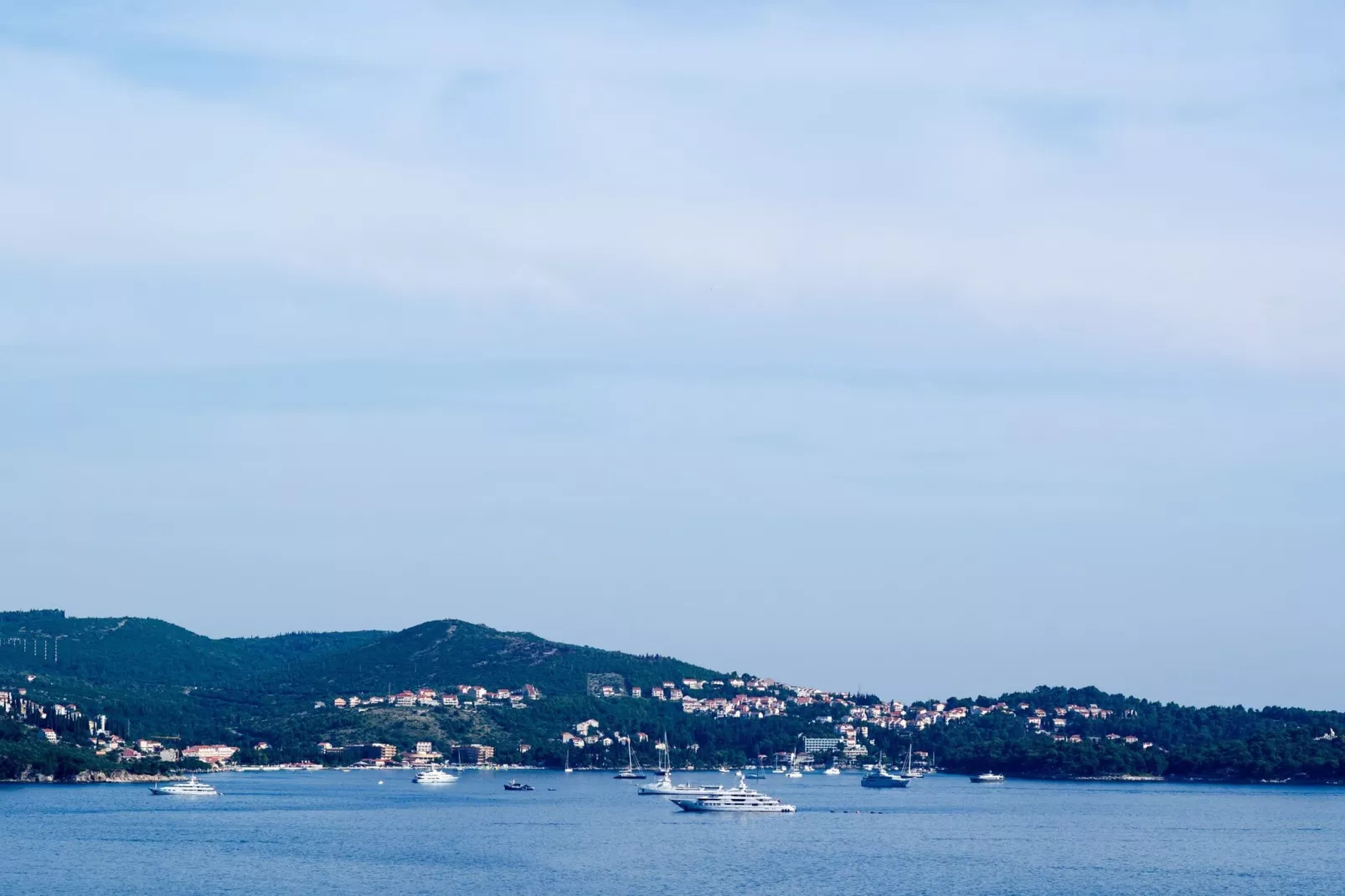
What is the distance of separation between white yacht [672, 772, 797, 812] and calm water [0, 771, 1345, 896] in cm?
175

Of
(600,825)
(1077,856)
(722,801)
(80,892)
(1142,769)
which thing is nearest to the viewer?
(80,892)

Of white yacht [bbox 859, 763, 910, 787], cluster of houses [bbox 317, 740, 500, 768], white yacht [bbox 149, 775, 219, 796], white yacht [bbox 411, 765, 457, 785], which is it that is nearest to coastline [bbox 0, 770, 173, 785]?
white yacht [bbox 149, 775, 219, 796]

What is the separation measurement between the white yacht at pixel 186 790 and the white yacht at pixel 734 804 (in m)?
38.5

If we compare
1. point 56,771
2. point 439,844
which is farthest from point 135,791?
point 439,844

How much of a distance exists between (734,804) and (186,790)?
44.2 m

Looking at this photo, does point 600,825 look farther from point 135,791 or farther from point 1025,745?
point 1025,745

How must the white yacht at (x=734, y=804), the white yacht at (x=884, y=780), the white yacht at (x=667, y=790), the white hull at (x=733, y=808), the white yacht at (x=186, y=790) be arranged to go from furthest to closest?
the white yacht at (x=884, y=780)
the white yacht at (x=667, y=790)
the white yacht at (x=186, y=790)
the white yacht at (x=734, y=804)
the white hull at (x=733, y=808)

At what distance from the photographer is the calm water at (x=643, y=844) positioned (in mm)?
68438

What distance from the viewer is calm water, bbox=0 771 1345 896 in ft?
225

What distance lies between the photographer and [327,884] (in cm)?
6606

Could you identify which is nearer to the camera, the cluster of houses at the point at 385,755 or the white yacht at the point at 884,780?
the white yacht at the point at 884,780

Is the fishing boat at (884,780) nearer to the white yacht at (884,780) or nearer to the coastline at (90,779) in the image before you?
the white yacht at (884,780)

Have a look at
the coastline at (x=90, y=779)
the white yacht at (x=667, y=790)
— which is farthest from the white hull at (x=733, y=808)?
the coastline at (x=90, y=779)

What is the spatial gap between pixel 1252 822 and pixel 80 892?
248 ft
